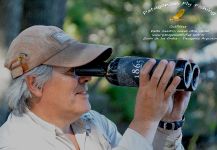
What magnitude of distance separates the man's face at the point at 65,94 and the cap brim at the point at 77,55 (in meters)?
0.03

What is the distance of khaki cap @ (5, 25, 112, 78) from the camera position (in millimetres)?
1447

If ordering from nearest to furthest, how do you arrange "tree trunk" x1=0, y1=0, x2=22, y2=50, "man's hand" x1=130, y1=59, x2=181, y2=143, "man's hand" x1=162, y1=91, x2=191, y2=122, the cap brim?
"man's hand" x1=130, y1=59, x2=181, y2=143, the cap brim, "man's hand" x1=162, y1=91, x2=191, y2=122, "tree trunk" x1=0, y1=0, x2=22, y2=50

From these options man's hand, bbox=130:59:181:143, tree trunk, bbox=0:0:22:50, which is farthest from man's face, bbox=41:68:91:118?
tree trunk, bbox=0:0:22:50

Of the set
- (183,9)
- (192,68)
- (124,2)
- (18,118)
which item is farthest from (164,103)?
(124,2)

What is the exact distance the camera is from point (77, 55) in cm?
145

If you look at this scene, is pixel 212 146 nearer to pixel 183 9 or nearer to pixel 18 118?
pixel 183 9

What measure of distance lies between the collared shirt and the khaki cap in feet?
0.53

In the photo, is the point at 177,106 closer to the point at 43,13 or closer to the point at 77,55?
the point at 77,55

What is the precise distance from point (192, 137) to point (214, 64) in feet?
1.41

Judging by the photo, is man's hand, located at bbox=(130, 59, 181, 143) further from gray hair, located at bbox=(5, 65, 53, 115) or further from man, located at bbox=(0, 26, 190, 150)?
gray hair, located at bbox=(5, 65, 53, 115)

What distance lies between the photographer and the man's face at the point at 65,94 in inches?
56.5

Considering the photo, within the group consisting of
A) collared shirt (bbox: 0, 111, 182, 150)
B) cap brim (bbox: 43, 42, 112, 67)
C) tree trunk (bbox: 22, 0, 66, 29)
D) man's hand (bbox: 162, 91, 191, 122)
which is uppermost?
tree trunk (bbox: 22, 0, 66, 29)

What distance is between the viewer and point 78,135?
60.4 inches

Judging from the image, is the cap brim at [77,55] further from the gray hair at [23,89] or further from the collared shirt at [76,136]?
the collared shirt at [76,136]
